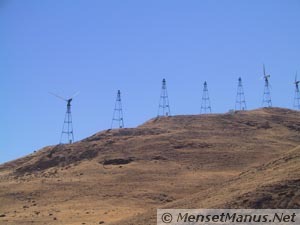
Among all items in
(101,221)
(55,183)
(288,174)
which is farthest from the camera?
(55,183)

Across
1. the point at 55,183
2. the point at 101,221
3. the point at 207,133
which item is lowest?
the point at 101,221

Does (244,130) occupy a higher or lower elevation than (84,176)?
higher

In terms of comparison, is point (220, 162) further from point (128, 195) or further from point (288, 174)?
point (288, 174)

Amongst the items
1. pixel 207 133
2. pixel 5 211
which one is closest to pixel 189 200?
pixel 5 211

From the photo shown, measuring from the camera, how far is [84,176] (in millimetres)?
53281

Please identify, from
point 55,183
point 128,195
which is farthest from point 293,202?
point 55,183

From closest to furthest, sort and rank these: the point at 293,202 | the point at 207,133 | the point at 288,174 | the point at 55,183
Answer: the point at 293,202
the point at 288,174
the point at 55,183
the point at 207,133

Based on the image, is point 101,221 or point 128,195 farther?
point 128,195

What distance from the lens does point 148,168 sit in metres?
53.2

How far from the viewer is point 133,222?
24.8 meters

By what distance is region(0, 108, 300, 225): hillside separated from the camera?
1506 inches

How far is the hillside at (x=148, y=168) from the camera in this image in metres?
38.2

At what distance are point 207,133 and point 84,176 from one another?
18081mm

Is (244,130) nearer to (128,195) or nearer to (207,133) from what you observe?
(207,133)
